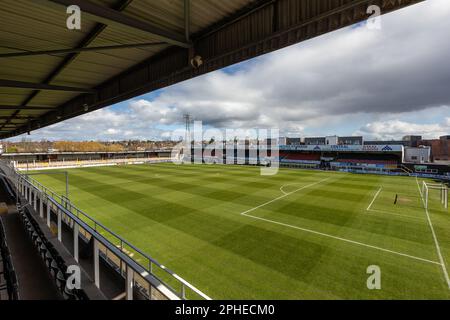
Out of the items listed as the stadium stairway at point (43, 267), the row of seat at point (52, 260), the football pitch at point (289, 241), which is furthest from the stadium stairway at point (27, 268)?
the football pitch at point (289, 241)

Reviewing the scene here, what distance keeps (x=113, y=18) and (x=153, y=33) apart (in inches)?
34.2

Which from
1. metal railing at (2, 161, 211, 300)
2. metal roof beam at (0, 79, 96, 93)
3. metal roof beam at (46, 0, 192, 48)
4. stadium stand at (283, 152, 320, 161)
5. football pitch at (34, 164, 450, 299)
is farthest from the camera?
stadium stand at (283, 152, 320, 161)

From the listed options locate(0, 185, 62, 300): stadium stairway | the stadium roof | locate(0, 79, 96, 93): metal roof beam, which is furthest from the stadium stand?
locate(0, 185, 62, 300): stadium stairway

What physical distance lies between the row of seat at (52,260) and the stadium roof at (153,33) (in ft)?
16.8

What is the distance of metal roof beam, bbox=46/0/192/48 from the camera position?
13.3 feet

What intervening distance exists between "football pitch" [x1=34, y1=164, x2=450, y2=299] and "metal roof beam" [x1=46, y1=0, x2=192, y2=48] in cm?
786

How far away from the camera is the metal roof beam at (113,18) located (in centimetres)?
407

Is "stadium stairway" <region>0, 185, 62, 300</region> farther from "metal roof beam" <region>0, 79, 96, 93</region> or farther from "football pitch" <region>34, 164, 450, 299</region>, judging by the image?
"metal roof beam" <region>0, 79, 96, 93</region>

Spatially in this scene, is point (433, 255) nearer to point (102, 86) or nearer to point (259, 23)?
point (259, 23)

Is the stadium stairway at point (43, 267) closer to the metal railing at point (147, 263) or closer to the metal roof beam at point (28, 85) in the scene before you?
the metal railing at point (147, 263)

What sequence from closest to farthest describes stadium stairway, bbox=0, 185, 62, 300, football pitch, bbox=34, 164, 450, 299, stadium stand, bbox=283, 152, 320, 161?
1. stadium stairway, bbox=0, 185, 62, 300
2. football pitch, bbox=34, 164, 450, 299
3. stadium stand, bbox=283, 152, 320, 161

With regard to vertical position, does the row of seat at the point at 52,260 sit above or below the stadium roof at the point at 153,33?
below
